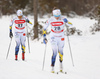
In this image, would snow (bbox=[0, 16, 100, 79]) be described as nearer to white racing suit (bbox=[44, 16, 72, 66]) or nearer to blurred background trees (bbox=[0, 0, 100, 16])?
white racing suit (bbox=[44, 16, 72, 66])

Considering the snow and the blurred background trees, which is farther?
the blurred background trees

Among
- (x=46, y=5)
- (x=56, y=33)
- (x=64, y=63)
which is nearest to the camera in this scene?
(x=56, y=33)

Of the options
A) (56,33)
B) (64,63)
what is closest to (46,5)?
(64,63)

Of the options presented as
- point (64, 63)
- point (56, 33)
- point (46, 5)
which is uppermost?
point (46, 5)

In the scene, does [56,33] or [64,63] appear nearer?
[56,33]

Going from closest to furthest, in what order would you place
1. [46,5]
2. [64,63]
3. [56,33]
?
[56,33], [64,63], [46,5]

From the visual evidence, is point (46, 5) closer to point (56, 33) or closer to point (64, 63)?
point (64, 63)

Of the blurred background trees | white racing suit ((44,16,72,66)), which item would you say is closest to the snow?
white racing suit ((44,16,72,66))

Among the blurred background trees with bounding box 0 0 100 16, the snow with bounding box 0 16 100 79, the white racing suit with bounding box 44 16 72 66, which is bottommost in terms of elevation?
the snow with bounding box 0 16 100 79

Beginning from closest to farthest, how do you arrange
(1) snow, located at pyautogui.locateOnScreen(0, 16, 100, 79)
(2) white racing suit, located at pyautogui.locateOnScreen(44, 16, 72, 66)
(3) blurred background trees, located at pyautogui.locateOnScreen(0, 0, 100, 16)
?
(1) snow, located at pyautogui.locateOnScreen(0, 16, 100, 79), (2) white racing suit, located at pyautogui.locateOnScreen(44, 16, 72, 66), (3) blurred background trees, located at pyautogui.locateOnScreen(0, 0, 100, 16)

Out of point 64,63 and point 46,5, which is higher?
point 46,5

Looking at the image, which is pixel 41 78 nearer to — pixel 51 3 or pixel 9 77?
pixel 9 77

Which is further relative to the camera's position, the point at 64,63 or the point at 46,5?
the point at 46,5

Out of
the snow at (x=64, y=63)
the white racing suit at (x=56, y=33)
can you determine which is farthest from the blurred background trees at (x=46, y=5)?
the white racing suit at (x=56, y=33)
